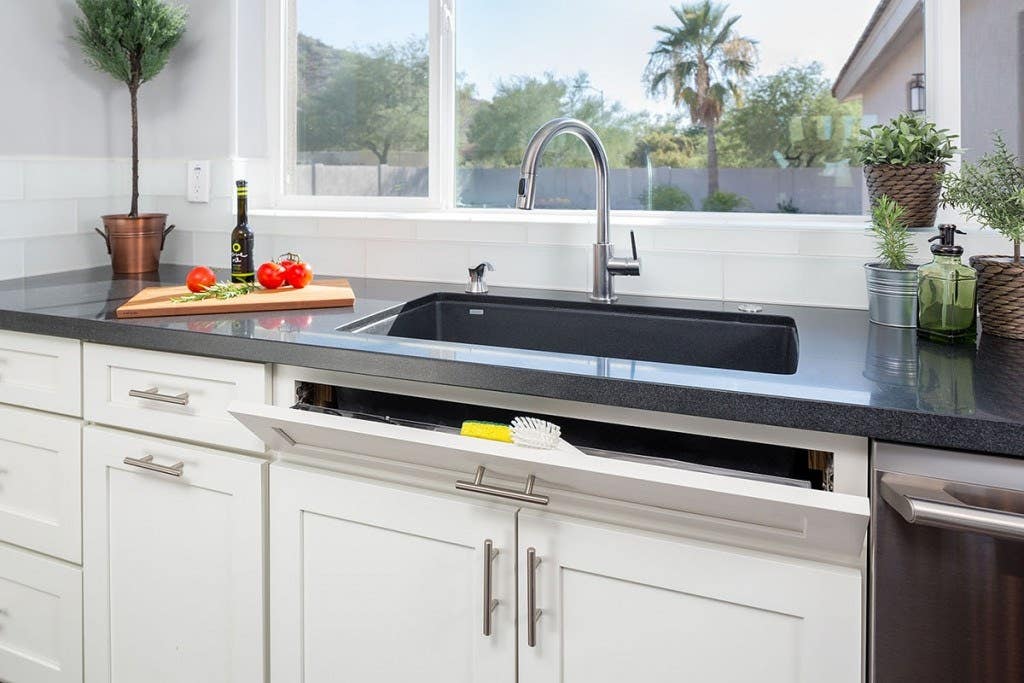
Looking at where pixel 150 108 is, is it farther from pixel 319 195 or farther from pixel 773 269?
pixel 773 269

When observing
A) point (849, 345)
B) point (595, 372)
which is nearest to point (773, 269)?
point (849, 345)

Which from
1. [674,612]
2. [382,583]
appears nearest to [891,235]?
[674,612]

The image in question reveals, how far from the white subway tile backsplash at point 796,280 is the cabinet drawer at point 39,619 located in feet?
4.82

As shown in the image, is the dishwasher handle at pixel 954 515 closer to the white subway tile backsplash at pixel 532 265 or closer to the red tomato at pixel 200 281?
the white subway tile backsplash at pixel 532 265

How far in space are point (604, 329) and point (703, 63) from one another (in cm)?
68

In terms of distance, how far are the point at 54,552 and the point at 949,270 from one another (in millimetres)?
1700

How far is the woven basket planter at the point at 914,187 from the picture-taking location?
4.84 ft

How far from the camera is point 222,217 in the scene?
2234 mm

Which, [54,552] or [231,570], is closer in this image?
[231,570]

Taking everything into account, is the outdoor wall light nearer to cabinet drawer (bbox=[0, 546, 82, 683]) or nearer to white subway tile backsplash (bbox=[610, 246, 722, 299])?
white subway tile backsplash (bbox=[610, 246, 722, 299])

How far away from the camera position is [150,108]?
2.30 meters

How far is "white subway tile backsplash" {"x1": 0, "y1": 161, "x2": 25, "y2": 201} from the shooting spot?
6.67ft

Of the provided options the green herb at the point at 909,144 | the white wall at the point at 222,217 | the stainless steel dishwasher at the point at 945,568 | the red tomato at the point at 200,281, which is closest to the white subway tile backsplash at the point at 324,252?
the white wall at the point at 222,217

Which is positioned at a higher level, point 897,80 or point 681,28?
point 681,28
